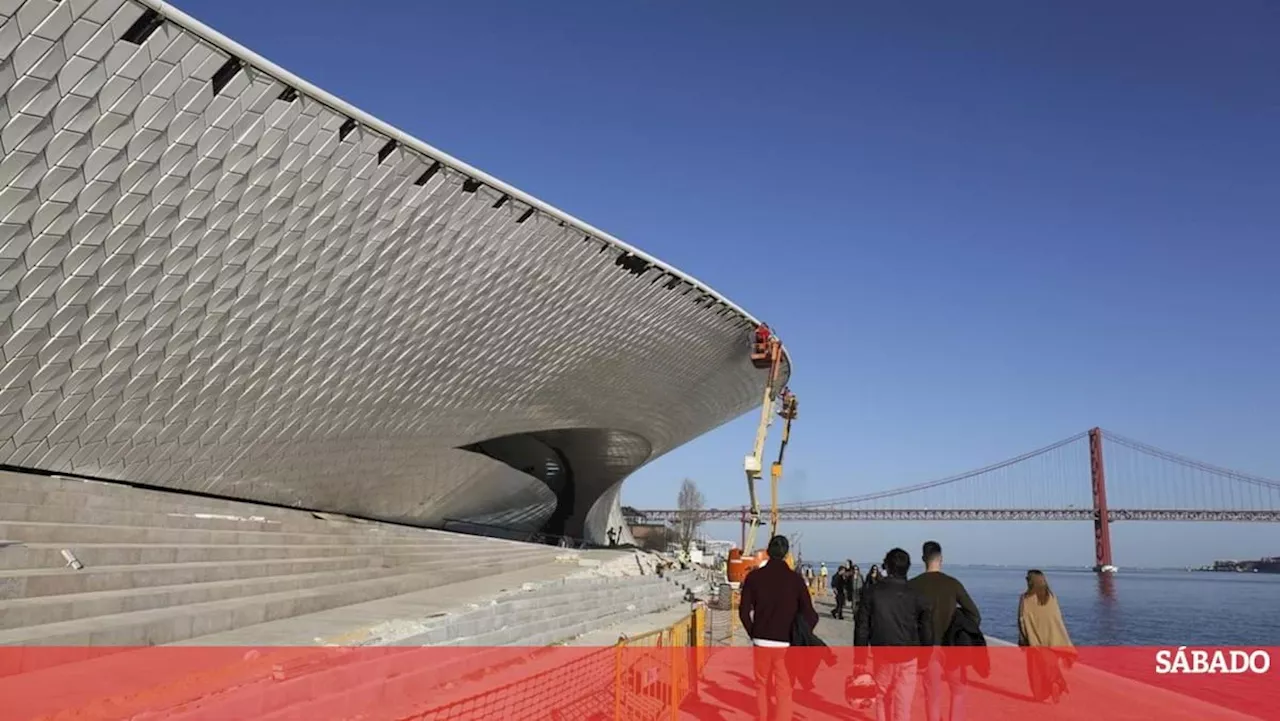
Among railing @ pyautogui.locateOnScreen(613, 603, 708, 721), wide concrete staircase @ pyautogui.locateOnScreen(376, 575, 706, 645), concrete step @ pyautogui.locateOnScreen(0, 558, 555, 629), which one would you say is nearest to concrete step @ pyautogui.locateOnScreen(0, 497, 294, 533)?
concrete step @ pyautogui.locateOnScreen(0, 558, 555, 629)

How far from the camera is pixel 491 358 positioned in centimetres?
1933

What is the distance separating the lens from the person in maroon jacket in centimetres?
484

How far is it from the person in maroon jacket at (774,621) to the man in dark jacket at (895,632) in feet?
1.20

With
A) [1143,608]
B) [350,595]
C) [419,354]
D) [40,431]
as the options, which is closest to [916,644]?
[350,595]

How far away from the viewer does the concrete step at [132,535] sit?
307 inches

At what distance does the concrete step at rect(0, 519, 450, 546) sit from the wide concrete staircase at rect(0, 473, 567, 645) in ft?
0.04

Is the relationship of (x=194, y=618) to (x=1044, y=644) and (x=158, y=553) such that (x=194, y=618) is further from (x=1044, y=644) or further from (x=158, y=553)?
(x=1044, y=644)

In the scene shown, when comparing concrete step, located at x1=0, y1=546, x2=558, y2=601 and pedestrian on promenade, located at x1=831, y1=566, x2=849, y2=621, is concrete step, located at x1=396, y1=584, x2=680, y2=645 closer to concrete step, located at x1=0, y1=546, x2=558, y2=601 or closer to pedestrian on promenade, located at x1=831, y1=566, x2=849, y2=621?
concrete step, located at x1=0, y1=546, x2=558, y2=601

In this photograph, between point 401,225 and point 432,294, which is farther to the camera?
point 432,294

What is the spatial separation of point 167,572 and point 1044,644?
7.97 metres

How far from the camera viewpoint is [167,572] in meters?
8.33

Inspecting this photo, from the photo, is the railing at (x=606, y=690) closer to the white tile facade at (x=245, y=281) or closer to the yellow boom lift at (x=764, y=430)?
the white tile facade at (x=245, y=281)

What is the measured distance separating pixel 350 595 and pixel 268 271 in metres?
4.79

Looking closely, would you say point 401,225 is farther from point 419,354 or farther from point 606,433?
point 606,433
